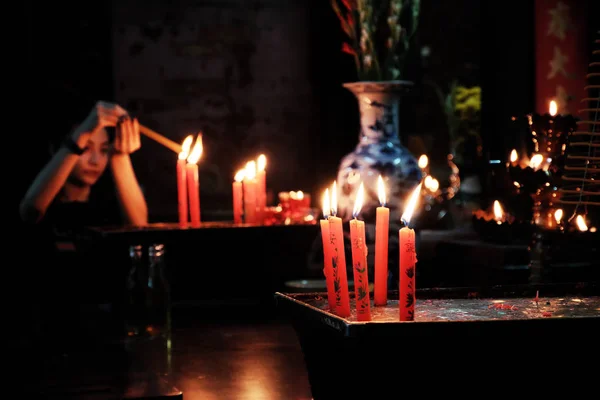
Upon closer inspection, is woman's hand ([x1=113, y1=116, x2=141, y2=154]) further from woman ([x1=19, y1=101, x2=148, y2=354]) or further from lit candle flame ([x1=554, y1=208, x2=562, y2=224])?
lit candle flame ([x1=554, y1=208, x2=562, y2=224])

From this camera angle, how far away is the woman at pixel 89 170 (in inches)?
174

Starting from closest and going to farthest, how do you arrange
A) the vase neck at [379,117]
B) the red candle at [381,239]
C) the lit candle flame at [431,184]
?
the red candle at [381,239]
the vase neck at [379,117]
the lit candle flame at [431,184]

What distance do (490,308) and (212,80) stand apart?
15.0 ft

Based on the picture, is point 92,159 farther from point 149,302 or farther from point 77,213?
point 149,302

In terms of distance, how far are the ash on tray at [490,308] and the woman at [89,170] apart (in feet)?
7.93

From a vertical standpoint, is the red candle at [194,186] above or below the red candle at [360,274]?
above

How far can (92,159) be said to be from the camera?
15.1 feet

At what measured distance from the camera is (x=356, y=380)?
70.7 inches

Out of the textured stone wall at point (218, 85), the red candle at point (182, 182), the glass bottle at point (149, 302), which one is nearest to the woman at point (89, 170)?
the red candle at point (182, 182)

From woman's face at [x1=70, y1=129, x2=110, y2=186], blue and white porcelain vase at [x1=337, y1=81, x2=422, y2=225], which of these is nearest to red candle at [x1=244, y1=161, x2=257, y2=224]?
blue and white porcelain vase at [x1=337, y1=81, x2=422, y2=225]

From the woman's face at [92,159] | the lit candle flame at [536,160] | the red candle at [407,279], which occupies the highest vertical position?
the woman's face at [92,159]

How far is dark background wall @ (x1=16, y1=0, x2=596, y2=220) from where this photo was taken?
6320 millimetres

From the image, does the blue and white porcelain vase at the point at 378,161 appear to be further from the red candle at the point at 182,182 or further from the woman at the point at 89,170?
the woman at the point at 89,170

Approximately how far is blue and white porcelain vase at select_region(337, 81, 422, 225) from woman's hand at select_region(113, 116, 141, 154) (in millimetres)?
952
